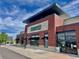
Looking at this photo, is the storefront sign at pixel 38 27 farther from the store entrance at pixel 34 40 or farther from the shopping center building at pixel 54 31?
the store entrance at pixel 34 40

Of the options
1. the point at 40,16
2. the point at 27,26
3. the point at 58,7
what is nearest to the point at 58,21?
the point at 58,7

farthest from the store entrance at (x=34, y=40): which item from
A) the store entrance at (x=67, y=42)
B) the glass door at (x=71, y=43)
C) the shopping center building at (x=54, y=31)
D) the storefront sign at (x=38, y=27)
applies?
the glass door at (x=71, y=43)

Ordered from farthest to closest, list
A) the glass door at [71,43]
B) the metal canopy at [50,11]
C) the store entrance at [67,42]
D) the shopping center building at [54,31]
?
the metal canopy at [50,11], the shopping center building at [54,31], the store entrance at [67,42], the glass door at [71,43]

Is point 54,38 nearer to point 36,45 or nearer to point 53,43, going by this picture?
point 53,43

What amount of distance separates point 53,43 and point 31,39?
49.0ft

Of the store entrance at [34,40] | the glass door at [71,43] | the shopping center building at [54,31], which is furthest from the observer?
the store entrance at [34,40]

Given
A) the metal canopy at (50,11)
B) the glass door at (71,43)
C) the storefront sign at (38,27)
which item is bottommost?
the glass door at (71,43)

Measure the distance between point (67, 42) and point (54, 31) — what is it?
18.5 feet

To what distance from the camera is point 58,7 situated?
116 feet

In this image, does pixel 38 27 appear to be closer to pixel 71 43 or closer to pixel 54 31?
pixel 54 31

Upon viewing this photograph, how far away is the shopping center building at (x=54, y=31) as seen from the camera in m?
26.6

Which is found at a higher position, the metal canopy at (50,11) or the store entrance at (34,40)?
the metal canopy at (50,11)

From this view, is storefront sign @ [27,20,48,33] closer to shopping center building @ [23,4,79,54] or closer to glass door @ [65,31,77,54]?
shopping center building @ [23,4,79,54]

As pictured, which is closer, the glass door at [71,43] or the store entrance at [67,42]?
the glass door at [71,43]
